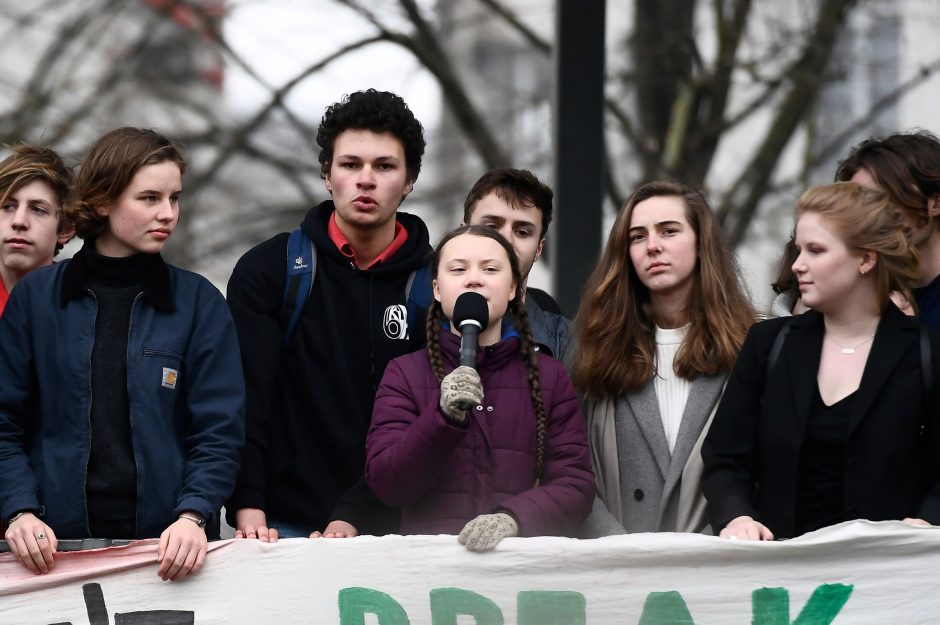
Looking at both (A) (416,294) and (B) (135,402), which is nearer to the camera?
(B) (135,402)

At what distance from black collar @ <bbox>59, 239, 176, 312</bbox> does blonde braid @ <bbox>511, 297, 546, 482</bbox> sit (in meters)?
0.95

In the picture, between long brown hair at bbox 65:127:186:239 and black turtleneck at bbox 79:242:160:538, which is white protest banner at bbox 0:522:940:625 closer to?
black turtleneck at bbox 79:242:160:538

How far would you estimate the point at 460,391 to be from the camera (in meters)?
3.62

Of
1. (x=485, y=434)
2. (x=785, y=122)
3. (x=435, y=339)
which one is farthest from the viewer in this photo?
(x=785, y=122)

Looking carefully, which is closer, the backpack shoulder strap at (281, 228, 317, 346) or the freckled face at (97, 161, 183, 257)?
the freckled face at (97, 161, 183, 257)

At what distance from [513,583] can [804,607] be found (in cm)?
72

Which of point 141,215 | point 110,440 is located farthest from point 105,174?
point 110,440

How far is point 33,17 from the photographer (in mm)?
11312

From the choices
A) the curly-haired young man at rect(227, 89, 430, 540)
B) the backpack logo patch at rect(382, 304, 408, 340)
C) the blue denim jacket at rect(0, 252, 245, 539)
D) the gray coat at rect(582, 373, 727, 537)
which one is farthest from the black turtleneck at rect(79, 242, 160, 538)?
the gray coat at rect(582, 373, 727, 537)

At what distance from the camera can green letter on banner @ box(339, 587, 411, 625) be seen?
392 cm

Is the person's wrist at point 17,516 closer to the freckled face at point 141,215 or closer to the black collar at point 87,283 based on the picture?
the black collar at point 87,283

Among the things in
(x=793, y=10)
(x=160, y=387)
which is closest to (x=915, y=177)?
(x=160, y=387)

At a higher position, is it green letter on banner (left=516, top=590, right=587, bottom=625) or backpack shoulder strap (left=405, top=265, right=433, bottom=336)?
backpack shoulder strap (left=405, top=265, right=433, bottom=336)

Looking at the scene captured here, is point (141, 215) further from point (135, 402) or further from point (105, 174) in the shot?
point (135, 402)
